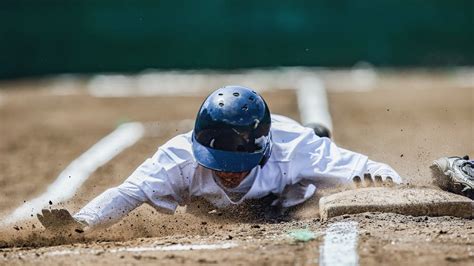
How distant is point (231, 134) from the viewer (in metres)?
6.07

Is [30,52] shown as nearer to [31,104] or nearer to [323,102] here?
[31,104]

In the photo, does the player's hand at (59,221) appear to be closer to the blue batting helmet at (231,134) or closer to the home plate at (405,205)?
the blue batting helmet at (231,134)

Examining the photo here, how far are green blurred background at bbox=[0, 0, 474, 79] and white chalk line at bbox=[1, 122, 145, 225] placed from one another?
14.5ft

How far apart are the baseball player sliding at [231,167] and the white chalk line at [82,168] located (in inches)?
46.8

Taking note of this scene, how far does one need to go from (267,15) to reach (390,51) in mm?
2157

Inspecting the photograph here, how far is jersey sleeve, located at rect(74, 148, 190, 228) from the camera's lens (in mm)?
5840

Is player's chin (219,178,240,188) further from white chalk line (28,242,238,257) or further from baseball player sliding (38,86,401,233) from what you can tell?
white chalk line (28,242,238,257)

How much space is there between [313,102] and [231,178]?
6.21 metres

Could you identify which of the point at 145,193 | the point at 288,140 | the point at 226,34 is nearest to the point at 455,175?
the point at 288,140

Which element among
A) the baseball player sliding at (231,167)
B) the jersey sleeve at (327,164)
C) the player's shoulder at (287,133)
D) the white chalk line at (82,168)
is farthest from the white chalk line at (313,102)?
the baseball player sliding at (231,167)

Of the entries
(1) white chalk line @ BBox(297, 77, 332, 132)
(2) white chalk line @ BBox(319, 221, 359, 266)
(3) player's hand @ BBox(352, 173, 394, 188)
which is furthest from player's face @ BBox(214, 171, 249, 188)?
(1) white chalk line @ BBox(297, 77, 332, 132)

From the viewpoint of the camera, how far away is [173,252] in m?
4.98

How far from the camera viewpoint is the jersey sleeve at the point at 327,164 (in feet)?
21.1

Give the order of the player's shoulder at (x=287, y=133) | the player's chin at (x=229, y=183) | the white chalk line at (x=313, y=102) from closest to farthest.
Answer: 1. the player's chin at (x=229, y=183)
2. the player's shoulder at (x=287, y=133)
3. the white chalk line at (x=313, y=102)
